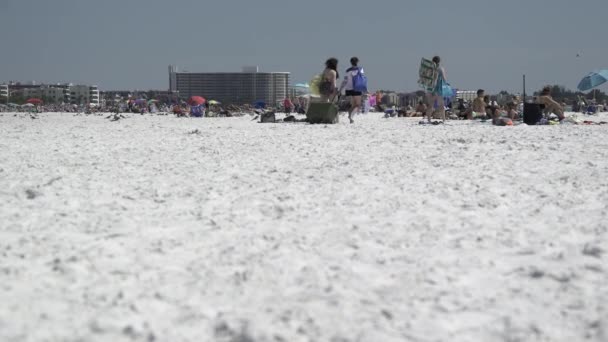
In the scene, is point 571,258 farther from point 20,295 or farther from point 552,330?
point 20,295

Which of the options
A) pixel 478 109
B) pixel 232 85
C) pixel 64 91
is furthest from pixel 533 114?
pixel 64 91

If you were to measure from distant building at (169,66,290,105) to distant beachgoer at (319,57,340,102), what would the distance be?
6602 inches

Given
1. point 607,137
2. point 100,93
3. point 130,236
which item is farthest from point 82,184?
point 100,93

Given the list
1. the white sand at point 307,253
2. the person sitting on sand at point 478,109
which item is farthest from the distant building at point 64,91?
the white sand at point 307,253

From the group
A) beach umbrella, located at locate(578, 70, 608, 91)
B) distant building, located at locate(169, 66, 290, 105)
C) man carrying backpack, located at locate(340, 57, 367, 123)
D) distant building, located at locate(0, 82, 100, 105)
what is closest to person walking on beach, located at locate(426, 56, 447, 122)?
man carrying backpack, located at locate(340, 57, 367, 123)

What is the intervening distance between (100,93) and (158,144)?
8079 inches

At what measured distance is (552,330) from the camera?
6.21 ft

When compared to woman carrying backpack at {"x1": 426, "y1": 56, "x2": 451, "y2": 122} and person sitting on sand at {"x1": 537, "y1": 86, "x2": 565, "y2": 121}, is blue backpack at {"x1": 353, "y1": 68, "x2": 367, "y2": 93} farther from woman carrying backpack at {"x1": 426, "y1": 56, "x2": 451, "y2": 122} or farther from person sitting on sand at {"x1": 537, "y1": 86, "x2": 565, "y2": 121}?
person sitting on sand at {"x1": 537, "y1": 86, "x2": 565, "y2": 121}

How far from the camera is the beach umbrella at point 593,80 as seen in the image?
64.4ft

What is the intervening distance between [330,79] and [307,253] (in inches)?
367

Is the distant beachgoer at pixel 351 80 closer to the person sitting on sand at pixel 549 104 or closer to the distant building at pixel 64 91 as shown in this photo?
the person sitting on sand at pixel 549 104

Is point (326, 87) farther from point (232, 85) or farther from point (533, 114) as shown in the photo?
point (232, 85)

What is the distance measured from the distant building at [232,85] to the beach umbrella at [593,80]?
6309 inches

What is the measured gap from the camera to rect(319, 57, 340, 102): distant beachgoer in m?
11.7
